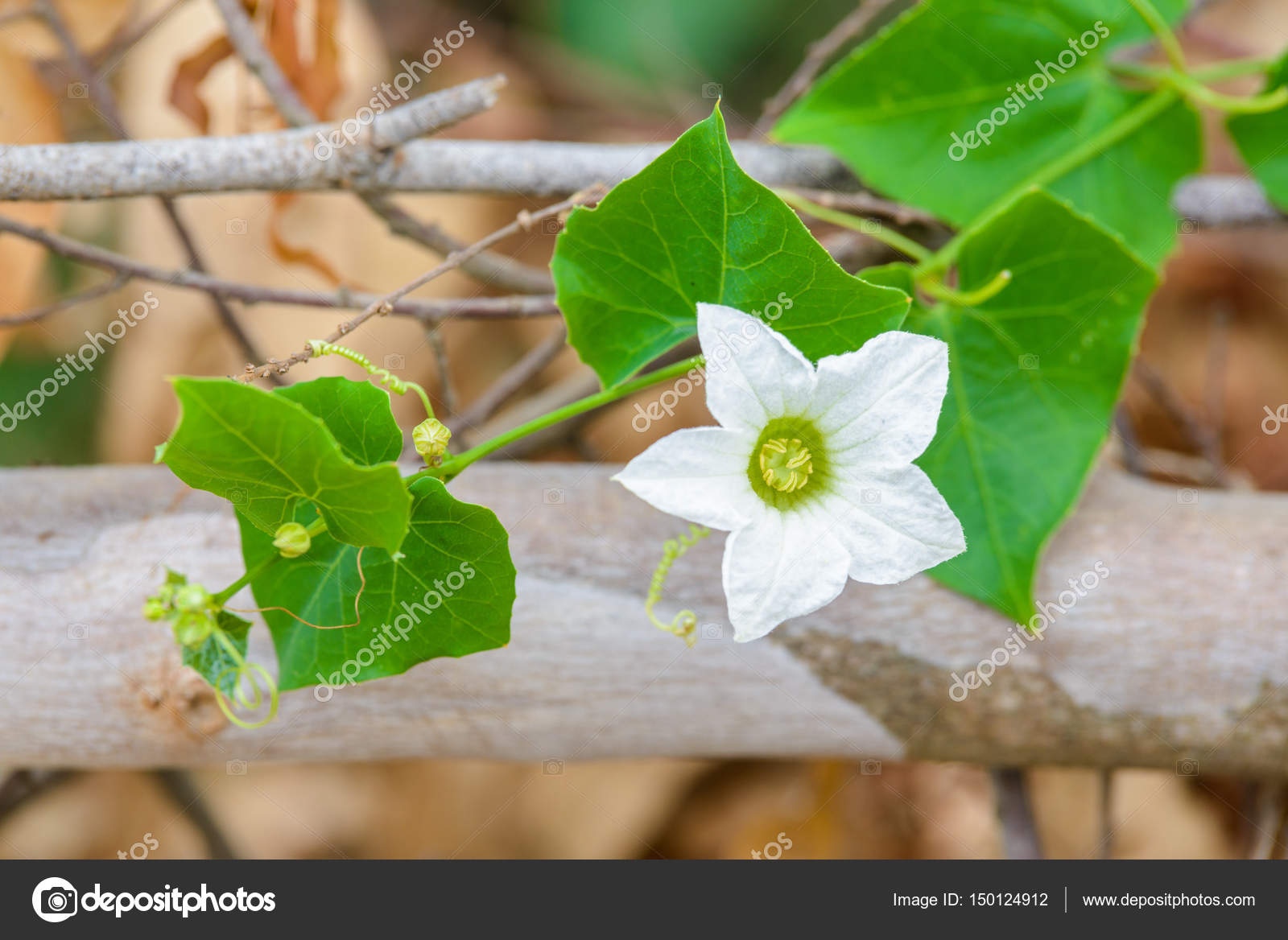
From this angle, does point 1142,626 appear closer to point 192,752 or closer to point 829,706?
point 829,706

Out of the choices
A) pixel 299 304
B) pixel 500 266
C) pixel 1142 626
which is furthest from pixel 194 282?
pixel 1142 626

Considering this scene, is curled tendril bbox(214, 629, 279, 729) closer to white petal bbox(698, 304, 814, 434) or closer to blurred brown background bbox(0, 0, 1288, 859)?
white petal bbox(698, 304, 814, 434)

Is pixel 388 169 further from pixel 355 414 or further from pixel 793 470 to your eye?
pixel 793 470

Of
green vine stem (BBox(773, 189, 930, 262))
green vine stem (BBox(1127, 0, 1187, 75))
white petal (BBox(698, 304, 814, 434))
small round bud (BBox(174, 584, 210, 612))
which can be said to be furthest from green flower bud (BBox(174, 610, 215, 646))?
green vine stem (BBox(1127, 0, 1187, 75))

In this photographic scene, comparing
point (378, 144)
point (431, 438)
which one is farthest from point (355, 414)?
point (378, 144)
